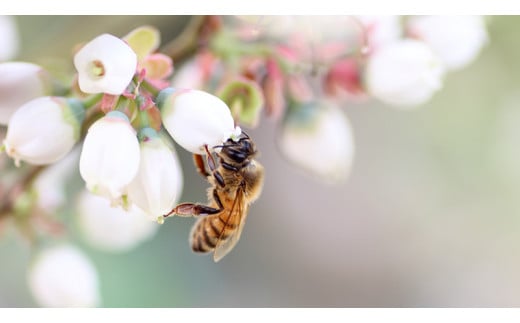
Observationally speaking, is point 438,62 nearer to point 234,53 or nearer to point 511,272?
point 234,53

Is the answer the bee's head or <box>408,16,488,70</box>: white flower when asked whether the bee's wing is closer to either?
the bee's head

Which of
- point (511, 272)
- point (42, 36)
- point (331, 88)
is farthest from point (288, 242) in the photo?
point (331, 88)

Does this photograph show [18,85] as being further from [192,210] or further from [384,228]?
[384,228]

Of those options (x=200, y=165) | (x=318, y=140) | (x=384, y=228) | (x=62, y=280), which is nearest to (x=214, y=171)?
(x=200, y=165)

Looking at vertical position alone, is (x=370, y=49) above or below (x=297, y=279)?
below

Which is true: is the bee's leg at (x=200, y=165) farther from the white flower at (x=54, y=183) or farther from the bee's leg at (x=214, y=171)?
the white flower at (x=54, y=183)

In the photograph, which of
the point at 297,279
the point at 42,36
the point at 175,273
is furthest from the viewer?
the point at 297,279
